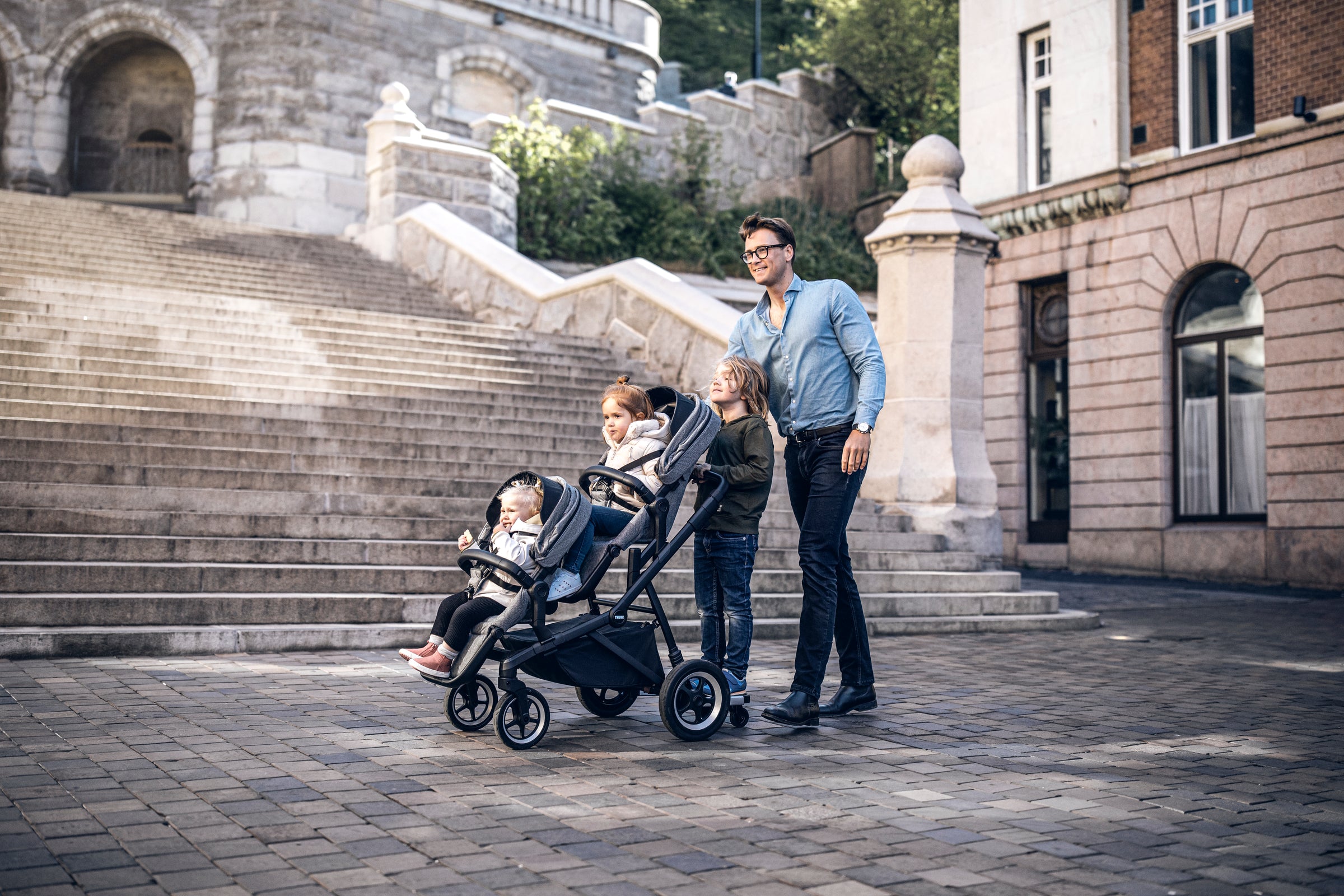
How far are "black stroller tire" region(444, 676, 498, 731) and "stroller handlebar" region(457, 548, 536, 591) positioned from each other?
17.1 inches

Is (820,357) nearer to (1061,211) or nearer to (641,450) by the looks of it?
(641,450)

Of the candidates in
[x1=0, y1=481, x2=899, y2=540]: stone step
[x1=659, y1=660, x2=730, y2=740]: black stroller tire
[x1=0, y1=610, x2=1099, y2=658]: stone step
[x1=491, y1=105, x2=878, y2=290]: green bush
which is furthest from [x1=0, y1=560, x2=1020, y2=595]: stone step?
[x1=491, y1=105, x2=878, y2=290]: green bush

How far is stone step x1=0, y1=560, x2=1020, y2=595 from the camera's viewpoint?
6598 mm

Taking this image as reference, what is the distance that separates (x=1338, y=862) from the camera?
10.7ft

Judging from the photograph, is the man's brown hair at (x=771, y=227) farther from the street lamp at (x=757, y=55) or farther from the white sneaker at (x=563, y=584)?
the street lamp at (x=757, y=55)

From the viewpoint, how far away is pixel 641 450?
199 inches

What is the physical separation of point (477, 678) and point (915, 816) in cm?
187

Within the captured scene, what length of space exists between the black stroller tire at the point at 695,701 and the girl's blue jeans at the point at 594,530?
1.90 feet

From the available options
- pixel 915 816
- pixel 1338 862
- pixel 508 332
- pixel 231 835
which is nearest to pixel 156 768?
pixel 231 835

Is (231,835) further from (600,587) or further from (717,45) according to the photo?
(717,45)

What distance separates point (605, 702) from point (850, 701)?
1071 mm

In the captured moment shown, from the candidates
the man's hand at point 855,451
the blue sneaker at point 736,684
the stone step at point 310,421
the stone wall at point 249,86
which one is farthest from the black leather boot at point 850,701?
the stone wall at point 249,86

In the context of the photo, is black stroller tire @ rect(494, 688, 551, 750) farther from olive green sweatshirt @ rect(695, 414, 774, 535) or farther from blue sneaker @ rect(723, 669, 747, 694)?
olive green sweatshirt @ rect(695, 414, 774, 535)

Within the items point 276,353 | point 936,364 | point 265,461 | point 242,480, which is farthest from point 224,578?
point 936,364
